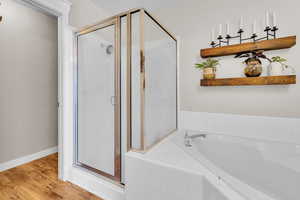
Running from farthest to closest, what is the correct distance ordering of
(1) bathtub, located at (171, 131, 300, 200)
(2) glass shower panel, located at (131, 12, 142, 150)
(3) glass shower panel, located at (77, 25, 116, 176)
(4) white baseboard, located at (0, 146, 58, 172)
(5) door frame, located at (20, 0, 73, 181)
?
1. (4) white baseboard, located at (0, 146, 58, 172)
2. (5) door frame, located at (20, 0, 73, 181)
3. (3) glass shower panel, located at (77, 25, 116, 176)
4. (2) glass shower panel, located at (131, 12, 142, 150)
5. (1) bathtub, located at (171, 131, 300, 200)

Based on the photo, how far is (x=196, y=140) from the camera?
1555mm

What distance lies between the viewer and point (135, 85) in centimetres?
127

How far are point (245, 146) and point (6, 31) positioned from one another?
3171 millimetres

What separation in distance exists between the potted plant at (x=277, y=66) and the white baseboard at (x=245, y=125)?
1.54 ft

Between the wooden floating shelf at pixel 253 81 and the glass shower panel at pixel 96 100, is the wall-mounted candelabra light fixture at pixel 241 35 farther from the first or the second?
the glass shower panel at pixel 96 100

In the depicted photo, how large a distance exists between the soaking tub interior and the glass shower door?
1.52 ft

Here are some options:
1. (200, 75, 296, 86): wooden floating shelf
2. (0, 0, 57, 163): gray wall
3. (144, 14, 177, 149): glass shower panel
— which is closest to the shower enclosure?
(144, 14, 177, 149): glass shower panel

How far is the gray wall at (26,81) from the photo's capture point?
191cm

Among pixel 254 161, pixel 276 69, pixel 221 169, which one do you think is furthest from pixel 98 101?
pixel 276 69

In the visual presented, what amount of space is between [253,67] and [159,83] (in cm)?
99

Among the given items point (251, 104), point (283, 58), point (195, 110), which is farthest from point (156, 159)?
point (283, 58)

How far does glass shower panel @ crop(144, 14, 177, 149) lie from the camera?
1306mm

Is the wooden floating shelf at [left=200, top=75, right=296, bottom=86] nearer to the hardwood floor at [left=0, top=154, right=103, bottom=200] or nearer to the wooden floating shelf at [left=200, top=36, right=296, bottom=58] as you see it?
the wooden floating shelf at [left=200, top=36, right=296, bottom=58]

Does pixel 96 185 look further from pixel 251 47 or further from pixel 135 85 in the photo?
pixel 251 47
